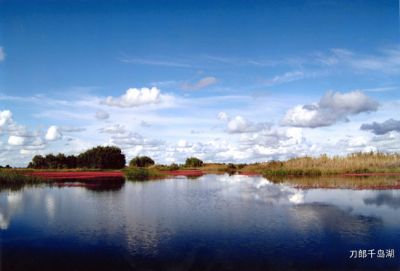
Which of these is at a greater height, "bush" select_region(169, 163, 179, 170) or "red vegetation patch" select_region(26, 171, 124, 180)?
"bush" select_region(169, 163, 179, 170)

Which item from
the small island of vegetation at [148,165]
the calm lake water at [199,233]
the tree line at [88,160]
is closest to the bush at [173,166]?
the small island of vegetation at [148,165]

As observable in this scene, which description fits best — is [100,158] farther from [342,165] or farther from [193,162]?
[342,165]

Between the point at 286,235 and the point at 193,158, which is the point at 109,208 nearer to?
the point at 286,235

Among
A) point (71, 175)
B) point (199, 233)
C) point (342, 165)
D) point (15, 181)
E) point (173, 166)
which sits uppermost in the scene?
point (173, 166)

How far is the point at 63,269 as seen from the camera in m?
10.5

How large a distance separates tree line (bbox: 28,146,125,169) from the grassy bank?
23.5 metres

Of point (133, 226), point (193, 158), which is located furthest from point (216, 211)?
point (193, 158)

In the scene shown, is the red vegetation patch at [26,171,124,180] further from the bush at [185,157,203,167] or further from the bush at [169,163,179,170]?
the bush at [185,157,203,167]

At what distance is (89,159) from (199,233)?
145ft

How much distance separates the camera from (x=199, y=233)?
524 inches

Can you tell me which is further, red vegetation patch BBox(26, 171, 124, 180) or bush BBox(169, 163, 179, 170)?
bush BBox(169, 163, 179, 170)

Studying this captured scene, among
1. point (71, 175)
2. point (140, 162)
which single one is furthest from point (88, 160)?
point (71, 175)

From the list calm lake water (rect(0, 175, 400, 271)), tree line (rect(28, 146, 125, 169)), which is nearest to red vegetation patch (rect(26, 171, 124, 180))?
tree line (rect(28, 146, 125, 169))

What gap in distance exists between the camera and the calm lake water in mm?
10828
